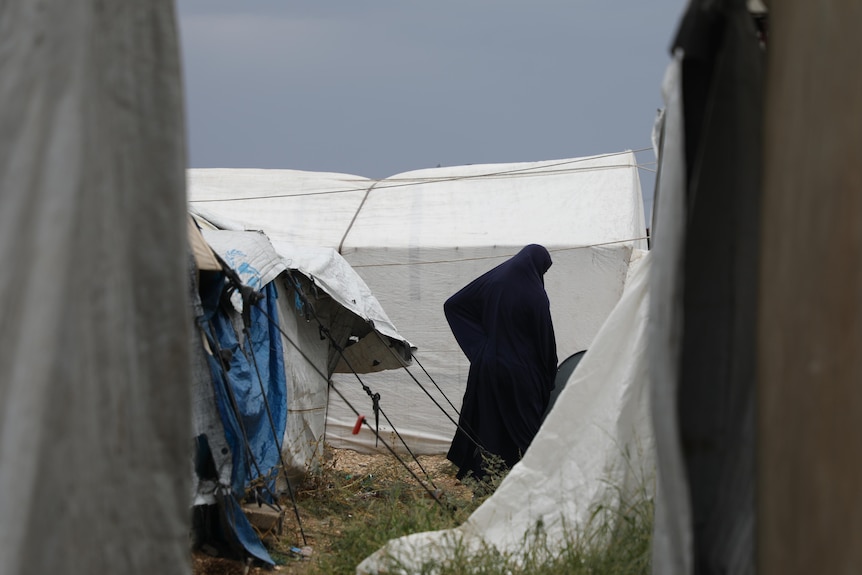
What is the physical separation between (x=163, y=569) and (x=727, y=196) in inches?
50.7

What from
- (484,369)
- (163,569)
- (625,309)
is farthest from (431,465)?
(163,569)

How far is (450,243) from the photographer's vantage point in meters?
9.24

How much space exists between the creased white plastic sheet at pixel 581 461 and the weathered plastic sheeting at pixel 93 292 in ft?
5.46

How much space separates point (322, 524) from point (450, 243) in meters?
3.81

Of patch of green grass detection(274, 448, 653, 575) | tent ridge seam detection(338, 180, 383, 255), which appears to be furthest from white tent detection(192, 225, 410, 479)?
tent ridge seam detection(338, 180, 383, 255)

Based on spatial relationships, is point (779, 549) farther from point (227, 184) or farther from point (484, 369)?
point (227, 184)

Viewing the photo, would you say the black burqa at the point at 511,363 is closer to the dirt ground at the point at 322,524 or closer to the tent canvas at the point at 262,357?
the dirt ground at the point at 322,524

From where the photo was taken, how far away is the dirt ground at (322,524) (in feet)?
16.3

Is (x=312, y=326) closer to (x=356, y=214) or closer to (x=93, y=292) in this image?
(x=356, y=214)

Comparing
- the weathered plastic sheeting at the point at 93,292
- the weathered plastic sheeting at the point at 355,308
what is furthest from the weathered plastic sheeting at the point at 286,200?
the weathered plastic sheeting at the point at 93,292

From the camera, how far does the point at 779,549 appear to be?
5.21ft

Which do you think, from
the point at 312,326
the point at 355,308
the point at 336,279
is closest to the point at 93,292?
the point at 355,308

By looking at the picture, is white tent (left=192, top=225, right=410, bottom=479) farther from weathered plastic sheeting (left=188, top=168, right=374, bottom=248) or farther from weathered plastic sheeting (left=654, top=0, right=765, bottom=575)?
weathered plastic sheeting (left=654, top=0, right=765, bottom=575)

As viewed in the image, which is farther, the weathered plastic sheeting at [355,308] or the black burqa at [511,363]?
the black burqa at [511,363]
